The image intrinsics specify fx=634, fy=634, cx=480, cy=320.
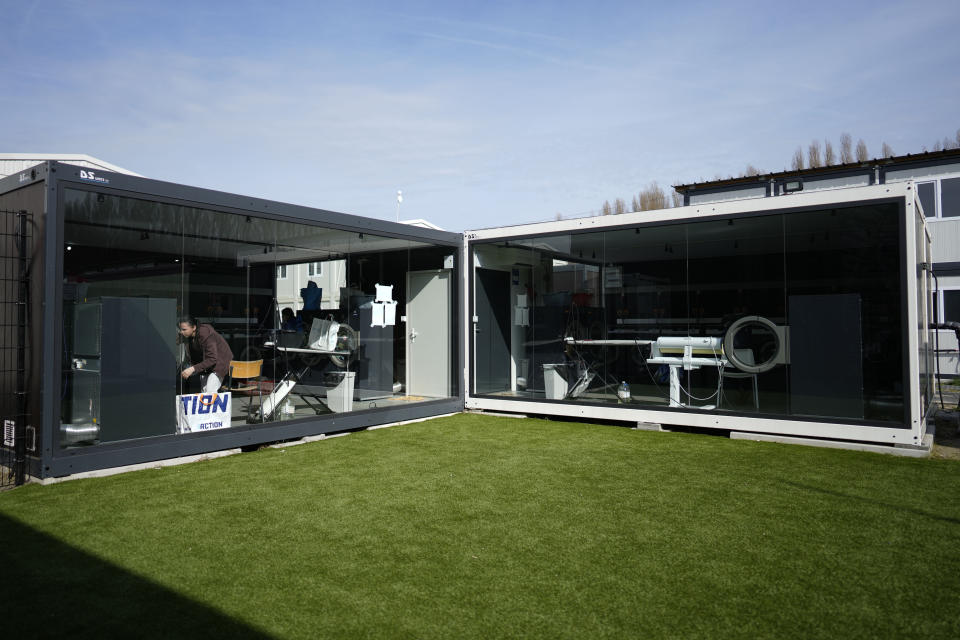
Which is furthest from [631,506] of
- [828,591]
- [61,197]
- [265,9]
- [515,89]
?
[515,89]

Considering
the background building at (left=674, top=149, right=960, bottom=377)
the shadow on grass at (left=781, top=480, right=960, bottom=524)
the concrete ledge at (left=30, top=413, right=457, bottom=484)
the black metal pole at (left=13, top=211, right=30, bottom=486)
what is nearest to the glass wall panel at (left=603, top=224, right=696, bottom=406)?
the shadow on grass at (left=781, top=480, right=960, bottom=524)

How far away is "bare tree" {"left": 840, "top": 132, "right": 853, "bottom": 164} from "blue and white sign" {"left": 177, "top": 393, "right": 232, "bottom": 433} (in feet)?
108

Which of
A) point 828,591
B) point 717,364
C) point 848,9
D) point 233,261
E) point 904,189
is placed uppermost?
point 848,9

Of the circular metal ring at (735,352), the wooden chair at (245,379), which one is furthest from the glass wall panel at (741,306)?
the wooden chair at (245,379)

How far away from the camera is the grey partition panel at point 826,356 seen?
6.27 meters

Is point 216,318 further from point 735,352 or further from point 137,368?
point 735,352

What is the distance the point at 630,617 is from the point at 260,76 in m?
12.1

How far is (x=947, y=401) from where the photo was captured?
1016 centimetres

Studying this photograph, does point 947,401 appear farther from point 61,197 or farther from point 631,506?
point 61,197

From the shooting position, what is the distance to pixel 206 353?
602 cm

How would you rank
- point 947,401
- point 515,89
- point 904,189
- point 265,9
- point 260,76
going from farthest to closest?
1. point 515,89
2. point 260,76
3. point 947,401
4. point 265,9
5. point 904,189

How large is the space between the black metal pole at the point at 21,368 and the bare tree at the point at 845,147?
34051 mm

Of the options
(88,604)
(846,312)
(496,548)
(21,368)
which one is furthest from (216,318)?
(846,312)

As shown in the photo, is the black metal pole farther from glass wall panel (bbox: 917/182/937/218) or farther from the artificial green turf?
glass wall panel (bbox: 917/182/937/218)
